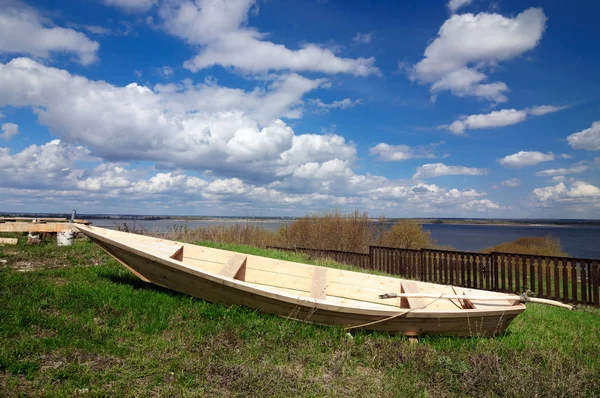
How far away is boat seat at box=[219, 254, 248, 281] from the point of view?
5970 millimetres

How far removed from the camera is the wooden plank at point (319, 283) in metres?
5.83

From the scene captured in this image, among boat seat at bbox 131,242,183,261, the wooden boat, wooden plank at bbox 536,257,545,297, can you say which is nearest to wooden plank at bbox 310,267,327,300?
the wooden boat

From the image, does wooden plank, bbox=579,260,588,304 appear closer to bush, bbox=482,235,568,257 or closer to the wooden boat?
the wooden boat

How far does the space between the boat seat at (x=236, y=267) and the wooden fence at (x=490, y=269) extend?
286 inches

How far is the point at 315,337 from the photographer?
4.66 metres

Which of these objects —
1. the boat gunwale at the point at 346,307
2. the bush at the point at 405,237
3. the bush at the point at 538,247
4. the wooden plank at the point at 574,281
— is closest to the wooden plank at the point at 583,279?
the wooden plank at the point at 574,281

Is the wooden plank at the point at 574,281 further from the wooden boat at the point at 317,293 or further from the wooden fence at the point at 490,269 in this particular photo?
the wooden boat at the point at 317,293

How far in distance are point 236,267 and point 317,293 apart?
136 cm

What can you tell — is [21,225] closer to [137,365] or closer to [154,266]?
[154,266]

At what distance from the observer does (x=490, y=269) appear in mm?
10578

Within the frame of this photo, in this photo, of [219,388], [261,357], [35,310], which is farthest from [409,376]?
[35,310]

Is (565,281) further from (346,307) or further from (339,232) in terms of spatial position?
(339,232)

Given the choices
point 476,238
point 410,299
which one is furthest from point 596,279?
point 476,238

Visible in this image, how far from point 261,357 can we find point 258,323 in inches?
31.9
